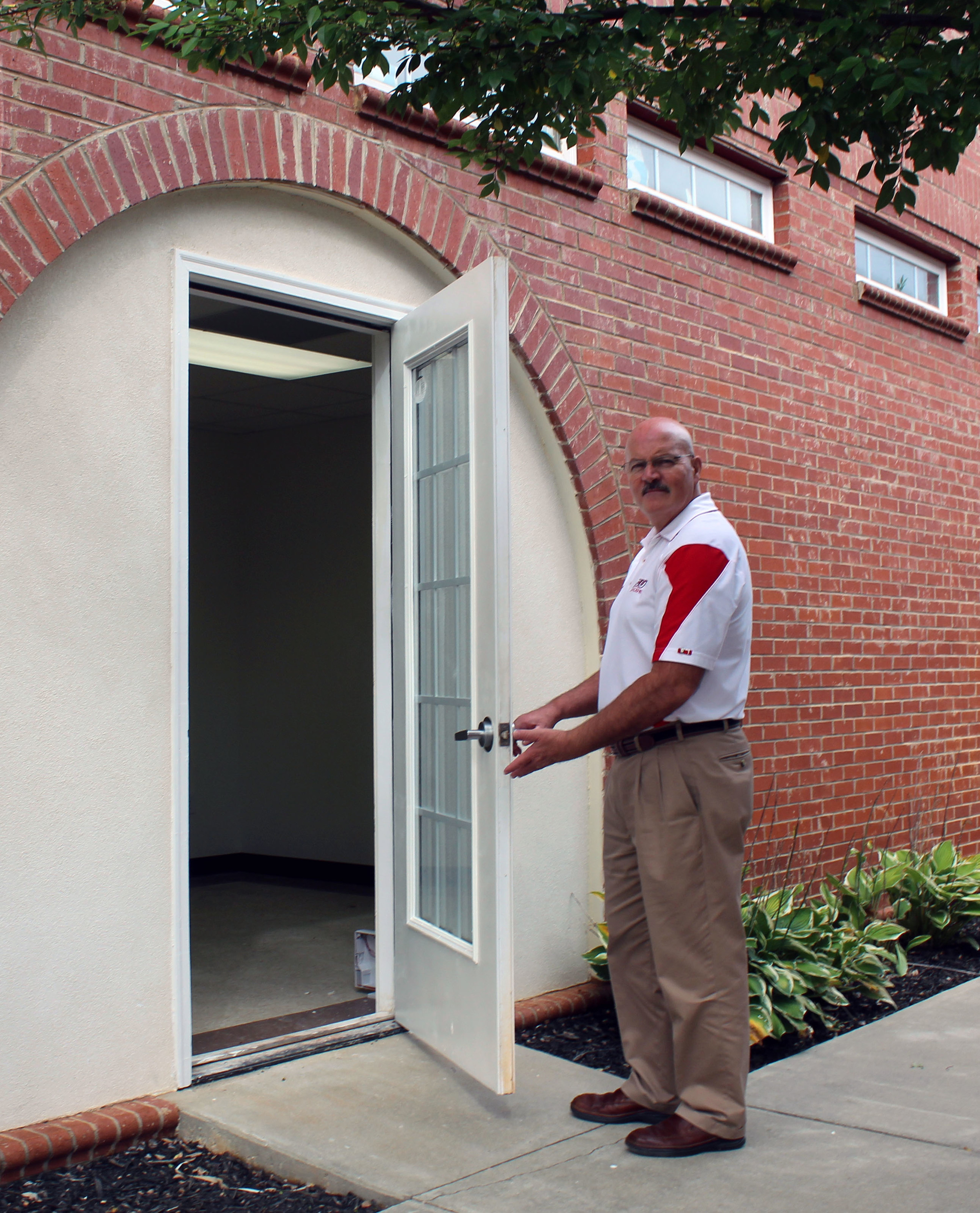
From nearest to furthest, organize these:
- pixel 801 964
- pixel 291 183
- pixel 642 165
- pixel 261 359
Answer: pixel 291 183
pixel 801 964
pixel 642 165
pixel 261 359

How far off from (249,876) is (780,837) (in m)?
3.92

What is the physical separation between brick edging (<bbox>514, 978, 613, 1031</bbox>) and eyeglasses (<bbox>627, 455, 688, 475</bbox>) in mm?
2196

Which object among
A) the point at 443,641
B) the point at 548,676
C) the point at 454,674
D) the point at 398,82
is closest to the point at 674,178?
the point at 398,82

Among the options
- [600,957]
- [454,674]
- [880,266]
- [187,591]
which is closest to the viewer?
[454,674]

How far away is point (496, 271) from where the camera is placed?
3.74m

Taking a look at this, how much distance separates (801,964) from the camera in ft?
16.2

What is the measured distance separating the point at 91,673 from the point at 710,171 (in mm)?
4575

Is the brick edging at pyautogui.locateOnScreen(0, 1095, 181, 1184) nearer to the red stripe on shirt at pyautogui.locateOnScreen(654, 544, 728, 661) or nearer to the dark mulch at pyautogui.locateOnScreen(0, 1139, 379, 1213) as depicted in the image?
the dark mulch at pyautogui.locateOnScreen(0, 1139, 379, 1213)

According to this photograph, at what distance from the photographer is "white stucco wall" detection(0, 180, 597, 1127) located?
11.8 feet

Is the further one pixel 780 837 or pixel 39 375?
pixel 780 837

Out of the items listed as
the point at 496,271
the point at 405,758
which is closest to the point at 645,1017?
the point at 405,758

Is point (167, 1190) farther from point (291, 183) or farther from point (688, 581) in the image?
point (291, 183)

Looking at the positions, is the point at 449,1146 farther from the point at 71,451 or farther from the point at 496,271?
the point at 496,271

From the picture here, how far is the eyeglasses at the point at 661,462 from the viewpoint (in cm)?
366
